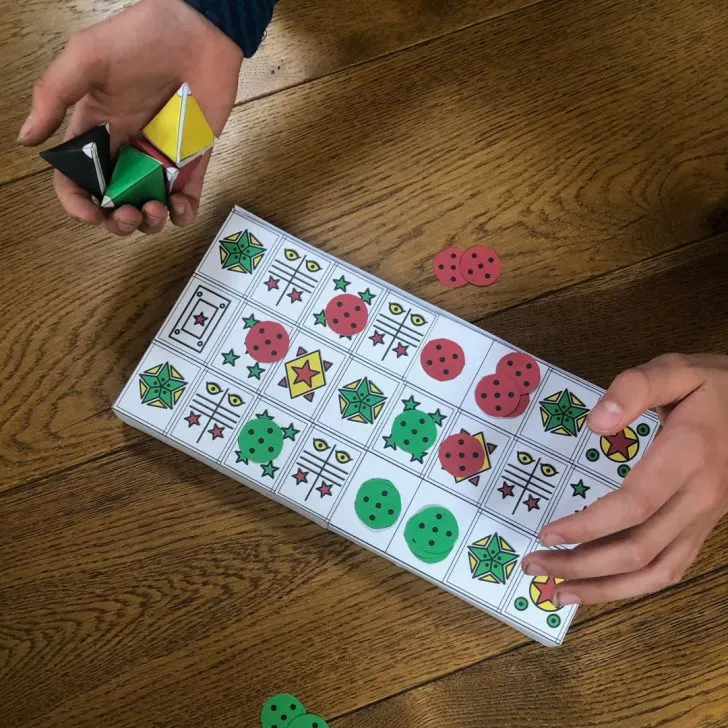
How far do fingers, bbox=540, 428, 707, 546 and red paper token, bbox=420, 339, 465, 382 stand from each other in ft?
0.73

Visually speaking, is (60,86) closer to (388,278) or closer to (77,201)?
(77,201)

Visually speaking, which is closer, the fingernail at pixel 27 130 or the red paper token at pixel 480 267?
the fingernail at pixel 27 130

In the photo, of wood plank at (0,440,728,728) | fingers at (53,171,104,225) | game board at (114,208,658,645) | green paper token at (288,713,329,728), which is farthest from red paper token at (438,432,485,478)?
fingers at (53,171,104,225)

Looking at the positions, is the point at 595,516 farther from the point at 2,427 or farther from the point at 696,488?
the point at 2,427

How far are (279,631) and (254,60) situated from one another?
23.7 inches

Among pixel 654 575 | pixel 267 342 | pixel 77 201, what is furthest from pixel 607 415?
pixel 77 201

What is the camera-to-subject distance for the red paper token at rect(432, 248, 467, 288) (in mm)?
845

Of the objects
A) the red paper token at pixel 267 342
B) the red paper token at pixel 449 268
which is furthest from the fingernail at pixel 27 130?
the red paper token at pixel 449 268

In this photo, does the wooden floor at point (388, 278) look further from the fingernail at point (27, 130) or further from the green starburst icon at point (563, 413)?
the fingernail at point (27, 130)

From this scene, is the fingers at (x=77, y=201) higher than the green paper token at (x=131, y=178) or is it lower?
lower

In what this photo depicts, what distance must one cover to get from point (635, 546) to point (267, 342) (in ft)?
1.29

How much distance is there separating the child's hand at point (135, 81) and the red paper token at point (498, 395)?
0.33 meters

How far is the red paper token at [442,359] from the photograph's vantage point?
80 centimetres

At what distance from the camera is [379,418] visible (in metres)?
0.79
